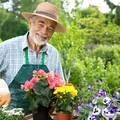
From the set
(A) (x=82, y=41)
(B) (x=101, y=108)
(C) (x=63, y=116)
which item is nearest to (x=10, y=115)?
(C) (x=63, y=116)

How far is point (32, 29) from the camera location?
264 cm

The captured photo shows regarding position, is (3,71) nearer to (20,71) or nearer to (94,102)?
(20,71)

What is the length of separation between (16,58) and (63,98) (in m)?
0.81

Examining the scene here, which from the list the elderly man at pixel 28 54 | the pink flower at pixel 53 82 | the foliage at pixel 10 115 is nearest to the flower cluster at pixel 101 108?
the pink flower at pixel 53 82

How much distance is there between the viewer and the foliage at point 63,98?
193 centimetres

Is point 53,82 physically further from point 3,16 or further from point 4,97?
point 3,16

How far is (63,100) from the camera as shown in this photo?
76.1 inches

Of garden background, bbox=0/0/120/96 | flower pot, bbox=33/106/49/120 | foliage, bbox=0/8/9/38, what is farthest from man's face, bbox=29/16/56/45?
foliage, bbox=0/8/9/38

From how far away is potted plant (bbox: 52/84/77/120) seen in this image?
76.0 inches

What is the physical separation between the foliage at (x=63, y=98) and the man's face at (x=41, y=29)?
0.74 meters

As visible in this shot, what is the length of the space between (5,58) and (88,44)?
39.4ft

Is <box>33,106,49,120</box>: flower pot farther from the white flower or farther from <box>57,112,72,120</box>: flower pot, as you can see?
the white flower

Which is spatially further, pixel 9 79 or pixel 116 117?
pixel 9 79

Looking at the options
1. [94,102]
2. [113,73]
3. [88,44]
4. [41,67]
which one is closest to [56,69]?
[41,67]
